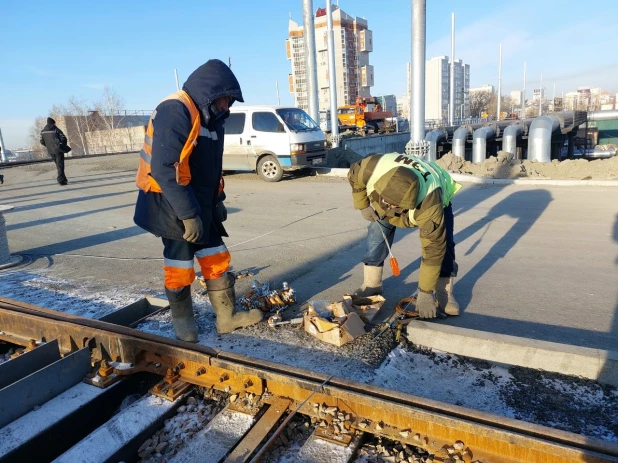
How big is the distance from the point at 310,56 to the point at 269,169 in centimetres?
587

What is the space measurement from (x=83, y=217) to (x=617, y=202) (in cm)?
999

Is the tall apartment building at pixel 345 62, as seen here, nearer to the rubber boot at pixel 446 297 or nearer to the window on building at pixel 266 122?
the window on building at pixel 266 122

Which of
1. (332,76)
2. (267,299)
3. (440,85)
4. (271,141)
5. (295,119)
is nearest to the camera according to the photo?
(267,299)

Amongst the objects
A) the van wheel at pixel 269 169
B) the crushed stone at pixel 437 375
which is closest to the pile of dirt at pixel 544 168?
→ the van wheel at pixel 269 169

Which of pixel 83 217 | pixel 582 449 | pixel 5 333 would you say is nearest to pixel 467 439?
pixel 582 449

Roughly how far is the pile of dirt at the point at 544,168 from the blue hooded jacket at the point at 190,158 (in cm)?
1053

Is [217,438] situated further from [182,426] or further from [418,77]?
[418,77]

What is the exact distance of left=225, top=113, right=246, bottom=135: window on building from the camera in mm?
12578

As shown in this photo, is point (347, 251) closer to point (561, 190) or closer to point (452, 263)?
point (452, 263)

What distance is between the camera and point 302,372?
2.67 m

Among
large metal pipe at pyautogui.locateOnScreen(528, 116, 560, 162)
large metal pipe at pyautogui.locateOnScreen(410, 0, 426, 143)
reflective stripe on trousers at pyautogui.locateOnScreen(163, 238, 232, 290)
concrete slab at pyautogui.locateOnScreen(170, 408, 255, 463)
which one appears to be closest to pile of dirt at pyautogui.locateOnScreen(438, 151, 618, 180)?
large metal pipe at pyautogui.locateOnScreen(528, 116, 560, 162)

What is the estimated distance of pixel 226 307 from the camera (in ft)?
12.0

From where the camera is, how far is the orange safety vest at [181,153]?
303 centimetres

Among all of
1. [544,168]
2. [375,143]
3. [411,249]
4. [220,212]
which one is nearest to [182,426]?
[220,212]
